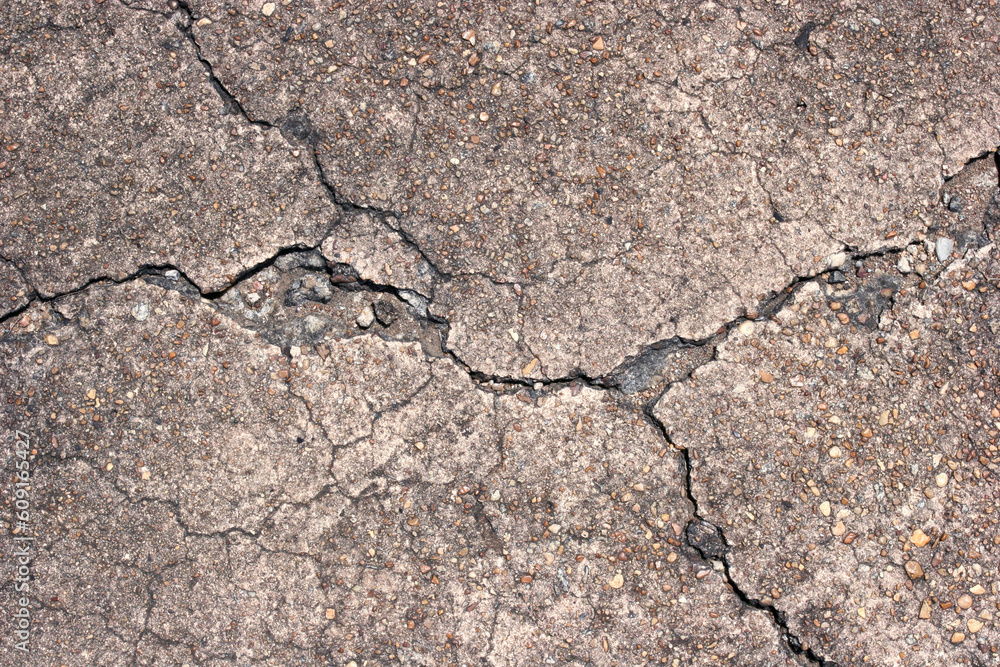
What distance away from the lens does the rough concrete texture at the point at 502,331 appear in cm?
234

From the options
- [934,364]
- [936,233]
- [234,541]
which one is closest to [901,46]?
[936,233]

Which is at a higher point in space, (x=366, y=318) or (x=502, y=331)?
(x=502, y=331)

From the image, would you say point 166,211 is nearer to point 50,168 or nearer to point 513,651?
point 50,168

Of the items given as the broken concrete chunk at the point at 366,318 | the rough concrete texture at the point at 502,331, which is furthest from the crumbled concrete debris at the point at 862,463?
the broken concrete chunk at the point at 366,318

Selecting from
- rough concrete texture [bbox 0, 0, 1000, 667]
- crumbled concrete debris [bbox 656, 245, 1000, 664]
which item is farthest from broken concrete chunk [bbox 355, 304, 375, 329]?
crumbled concrete debris [bbox 656, 245, 1000, 664]

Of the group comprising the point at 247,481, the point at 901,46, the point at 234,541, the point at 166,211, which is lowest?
the point at 234,541

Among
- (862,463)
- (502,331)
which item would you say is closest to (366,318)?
(502,331)

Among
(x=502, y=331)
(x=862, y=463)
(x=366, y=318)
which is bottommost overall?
(x=366, y=318)

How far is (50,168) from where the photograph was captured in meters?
2.46

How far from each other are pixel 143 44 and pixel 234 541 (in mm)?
1832

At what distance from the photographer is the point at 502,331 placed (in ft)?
7.91

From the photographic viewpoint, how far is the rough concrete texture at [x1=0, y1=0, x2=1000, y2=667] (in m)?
2.34

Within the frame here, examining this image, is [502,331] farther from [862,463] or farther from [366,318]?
[862,463]

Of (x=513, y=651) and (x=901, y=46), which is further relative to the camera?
(x=901, y=46)
